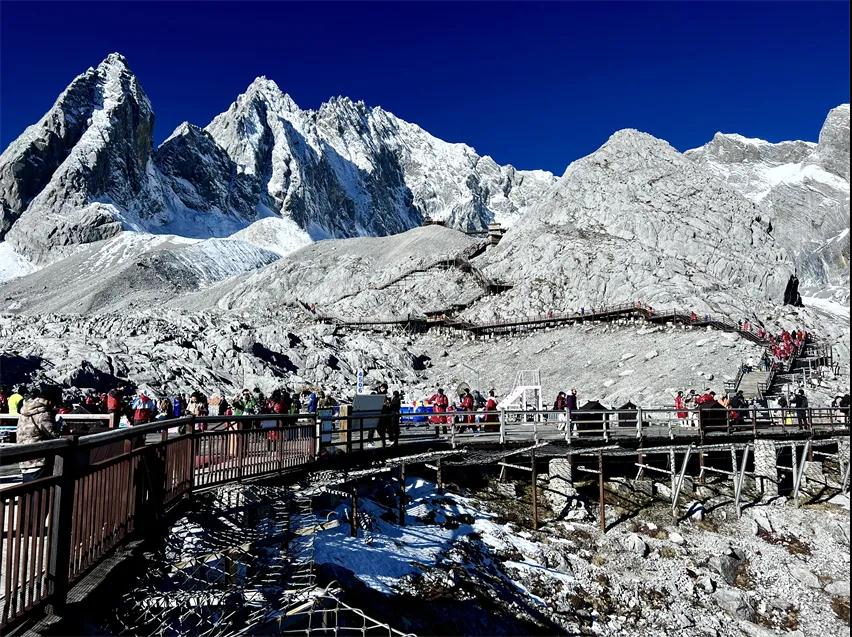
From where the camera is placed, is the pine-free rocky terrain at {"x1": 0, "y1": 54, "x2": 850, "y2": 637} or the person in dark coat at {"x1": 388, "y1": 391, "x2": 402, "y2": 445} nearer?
the pine-free rocky terrain at {"x1": 0, "y1": 54, "x2": 850, "y2": 637}

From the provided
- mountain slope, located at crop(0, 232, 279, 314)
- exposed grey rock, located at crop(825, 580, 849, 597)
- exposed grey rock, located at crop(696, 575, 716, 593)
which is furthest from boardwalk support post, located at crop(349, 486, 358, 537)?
mountain slope, located at crop(0, 232, 279, 314)

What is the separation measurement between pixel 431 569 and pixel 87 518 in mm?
9594

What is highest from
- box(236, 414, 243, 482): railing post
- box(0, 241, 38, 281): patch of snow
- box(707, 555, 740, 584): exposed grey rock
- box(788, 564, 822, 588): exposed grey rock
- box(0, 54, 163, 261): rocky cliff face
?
box(0, 54, 163, 261): rocky cliff face

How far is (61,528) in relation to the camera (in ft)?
17.8

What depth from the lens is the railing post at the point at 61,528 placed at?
5348mm

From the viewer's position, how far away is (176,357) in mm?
43562

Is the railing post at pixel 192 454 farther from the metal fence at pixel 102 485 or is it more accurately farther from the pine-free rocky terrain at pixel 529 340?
the pine-free rocky terrain at pixel 529 340

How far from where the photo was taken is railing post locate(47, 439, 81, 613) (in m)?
5.35

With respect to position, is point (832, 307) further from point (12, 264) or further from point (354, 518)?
point (12, 264)

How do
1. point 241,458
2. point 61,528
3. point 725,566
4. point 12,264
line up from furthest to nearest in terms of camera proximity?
point 12,264, point 725,566, point 241,458, point 61,528

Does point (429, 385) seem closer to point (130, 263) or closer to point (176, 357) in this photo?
point (176, 357)

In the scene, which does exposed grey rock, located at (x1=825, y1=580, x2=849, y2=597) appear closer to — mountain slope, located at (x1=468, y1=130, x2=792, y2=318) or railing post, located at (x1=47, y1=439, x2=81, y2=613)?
railing post, located at (x1=47, y1=439, x2=81, y2=613)

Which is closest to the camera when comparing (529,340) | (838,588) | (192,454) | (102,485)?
(102,485)

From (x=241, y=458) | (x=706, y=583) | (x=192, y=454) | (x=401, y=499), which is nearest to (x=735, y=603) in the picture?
(x=706, y=583)
